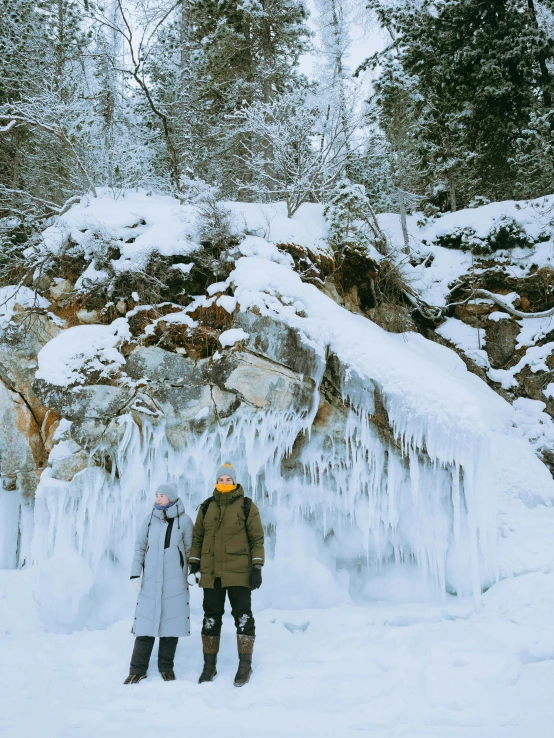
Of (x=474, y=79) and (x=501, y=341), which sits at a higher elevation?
(x=474, y=79)

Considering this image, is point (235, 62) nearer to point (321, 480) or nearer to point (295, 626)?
point (321, 480)

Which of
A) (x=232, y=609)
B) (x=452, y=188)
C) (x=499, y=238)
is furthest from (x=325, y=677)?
(x=452, y=188)

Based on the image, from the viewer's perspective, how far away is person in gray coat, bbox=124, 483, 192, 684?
141 inches

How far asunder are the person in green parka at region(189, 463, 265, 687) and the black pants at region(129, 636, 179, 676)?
259mm

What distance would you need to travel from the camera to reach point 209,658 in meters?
3.53

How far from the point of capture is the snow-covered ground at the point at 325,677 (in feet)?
9.22

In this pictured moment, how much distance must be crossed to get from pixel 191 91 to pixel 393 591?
32.7 feet

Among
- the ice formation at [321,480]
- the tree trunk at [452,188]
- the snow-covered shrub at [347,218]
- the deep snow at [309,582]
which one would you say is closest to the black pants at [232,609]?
the deep snow at [309,582]

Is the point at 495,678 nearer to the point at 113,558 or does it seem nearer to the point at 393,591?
the point at 393,591

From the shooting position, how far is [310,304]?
5633 mm

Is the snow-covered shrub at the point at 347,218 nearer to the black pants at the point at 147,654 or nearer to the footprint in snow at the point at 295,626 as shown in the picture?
the footprint in snow at the point at 295,626

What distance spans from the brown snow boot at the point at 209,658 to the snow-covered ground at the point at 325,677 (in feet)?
0.31

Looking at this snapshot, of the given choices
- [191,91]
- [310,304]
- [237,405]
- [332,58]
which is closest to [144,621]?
[237,405]

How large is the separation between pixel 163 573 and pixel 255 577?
734mm
